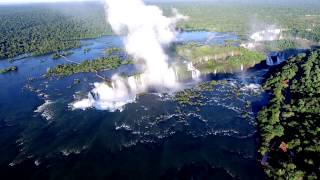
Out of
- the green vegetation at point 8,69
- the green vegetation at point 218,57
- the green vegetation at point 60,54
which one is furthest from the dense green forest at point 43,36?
the green vegetation at point 218,57

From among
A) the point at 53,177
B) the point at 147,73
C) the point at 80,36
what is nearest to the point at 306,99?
the point at 147,73

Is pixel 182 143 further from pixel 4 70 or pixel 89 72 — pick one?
pixel 4 70

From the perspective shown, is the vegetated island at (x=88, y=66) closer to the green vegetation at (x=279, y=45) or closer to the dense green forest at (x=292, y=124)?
the dense green forest at (x=292, y=124)

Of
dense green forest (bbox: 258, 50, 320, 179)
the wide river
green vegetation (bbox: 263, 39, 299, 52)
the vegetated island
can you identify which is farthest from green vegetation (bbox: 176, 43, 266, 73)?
the vegetated island

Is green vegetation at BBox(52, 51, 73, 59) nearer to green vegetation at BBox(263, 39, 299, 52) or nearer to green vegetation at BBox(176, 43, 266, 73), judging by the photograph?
green vegetation at BBox(176, 43, 266, 73)

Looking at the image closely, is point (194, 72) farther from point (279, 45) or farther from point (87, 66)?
point (279, 45)
